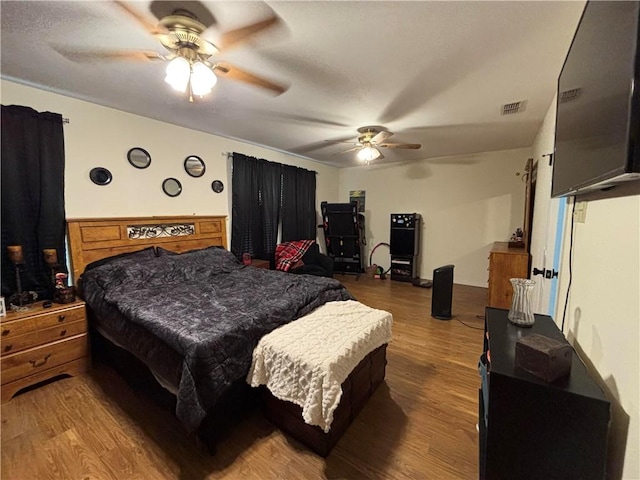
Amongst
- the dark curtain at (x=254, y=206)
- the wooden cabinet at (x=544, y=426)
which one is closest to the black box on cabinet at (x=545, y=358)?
the wooden cabinet at (x=544, y=426)

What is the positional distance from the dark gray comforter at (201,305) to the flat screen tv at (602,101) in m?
1.73

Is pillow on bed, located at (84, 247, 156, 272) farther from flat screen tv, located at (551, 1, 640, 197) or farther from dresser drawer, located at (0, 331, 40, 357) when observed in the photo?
flat screen tv, located at (551, 1, 640, 197)

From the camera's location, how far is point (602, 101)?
32.9 inches

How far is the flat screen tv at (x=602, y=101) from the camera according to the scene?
25.5 inches

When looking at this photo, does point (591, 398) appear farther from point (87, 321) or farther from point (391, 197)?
point (391, 197)

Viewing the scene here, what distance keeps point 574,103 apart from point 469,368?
2042 mm

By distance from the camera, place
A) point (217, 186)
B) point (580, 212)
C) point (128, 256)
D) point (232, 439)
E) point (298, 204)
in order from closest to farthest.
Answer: point (580, 212) < point (232, 439) < point (128, 256) < point (217, 186) < point (298, 204)

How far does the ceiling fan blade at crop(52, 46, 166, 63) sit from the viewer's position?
1565mm

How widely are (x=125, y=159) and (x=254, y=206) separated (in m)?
1.77

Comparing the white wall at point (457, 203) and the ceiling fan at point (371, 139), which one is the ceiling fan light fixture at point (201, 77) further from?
the white wall at point (457, 203)

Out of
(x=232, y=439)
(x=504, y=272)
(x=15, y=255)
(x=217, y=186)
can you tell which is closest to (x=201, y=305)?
(x=232, y=439)

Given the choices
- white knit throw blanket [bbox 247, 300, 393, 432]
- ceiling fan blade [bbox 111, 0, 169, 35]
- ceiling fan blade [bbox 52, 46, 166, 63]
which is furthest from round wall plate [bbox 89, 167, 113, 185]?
white knit throw blanket [bbox 247, 300, 393, 432]

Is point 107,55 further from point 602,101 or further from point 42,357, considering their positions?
point 602,101

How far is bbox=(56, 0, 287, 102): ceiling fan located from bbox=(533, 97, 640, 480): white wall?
1.69m
